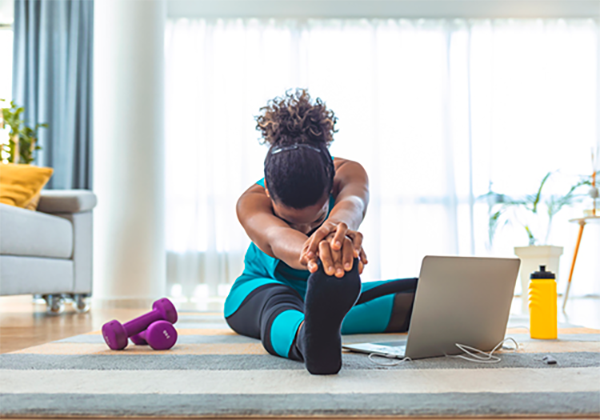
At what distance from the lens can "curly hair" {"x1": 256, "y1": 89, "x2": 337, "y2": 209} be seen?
120cm

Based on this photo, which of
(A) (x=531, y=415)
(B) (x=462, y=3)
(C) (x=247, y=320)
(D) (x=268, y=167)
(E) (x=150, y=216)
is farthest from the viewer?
(B) (x=462, y=3)

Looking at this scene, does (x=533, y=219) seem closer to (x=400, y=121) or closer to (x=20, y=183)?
(x=400, y=121)

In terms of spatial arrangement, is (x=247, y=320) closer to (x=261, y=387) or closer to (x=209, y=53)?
(x=261, y=387)

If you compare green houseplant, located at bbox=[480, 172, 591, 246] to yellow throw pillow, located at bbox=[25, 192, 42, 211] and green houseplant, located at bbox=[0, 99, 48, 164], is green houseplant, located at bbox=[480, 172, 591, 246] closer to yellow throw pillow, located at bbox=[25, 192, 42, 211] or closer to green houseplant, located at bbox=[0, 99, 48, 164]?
yellow throw pillow, located at bbox=[25, 192, 42, 211]

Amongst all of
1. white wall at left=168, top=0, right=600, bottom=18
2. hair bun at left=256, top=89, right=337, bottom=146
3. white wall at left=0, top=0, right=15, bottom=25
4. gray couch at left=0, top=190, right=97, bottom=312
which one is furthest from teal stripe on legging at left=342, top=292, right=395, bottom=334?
white wall at left=0, top=0, right=15, bottom=25

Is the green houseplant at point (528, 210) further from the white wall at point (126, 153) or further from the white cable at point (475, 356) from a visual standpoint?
the white cable at point (475, 356)

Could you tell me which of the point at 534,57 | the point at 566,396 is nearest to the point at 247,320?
the point at 566,396

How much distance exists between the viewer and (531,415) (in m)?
0.66

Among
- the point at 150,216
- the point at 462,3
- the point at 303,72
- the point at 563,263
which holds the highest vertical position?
the point at 462,3

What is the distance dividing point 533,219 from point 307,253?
413 cm

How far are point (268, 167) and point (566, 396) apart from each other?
77 cm

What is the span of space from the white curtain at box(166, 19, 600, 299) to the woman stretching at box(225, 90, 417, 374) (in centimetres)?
290

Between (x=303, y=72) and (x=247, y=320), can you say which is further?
(x=303, y=72)

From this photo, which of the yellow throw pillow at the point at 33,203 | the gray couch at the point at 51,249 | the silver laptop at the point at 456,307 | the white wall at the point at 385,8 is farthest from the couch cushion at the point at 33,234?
the white wall at the point at 385,8
